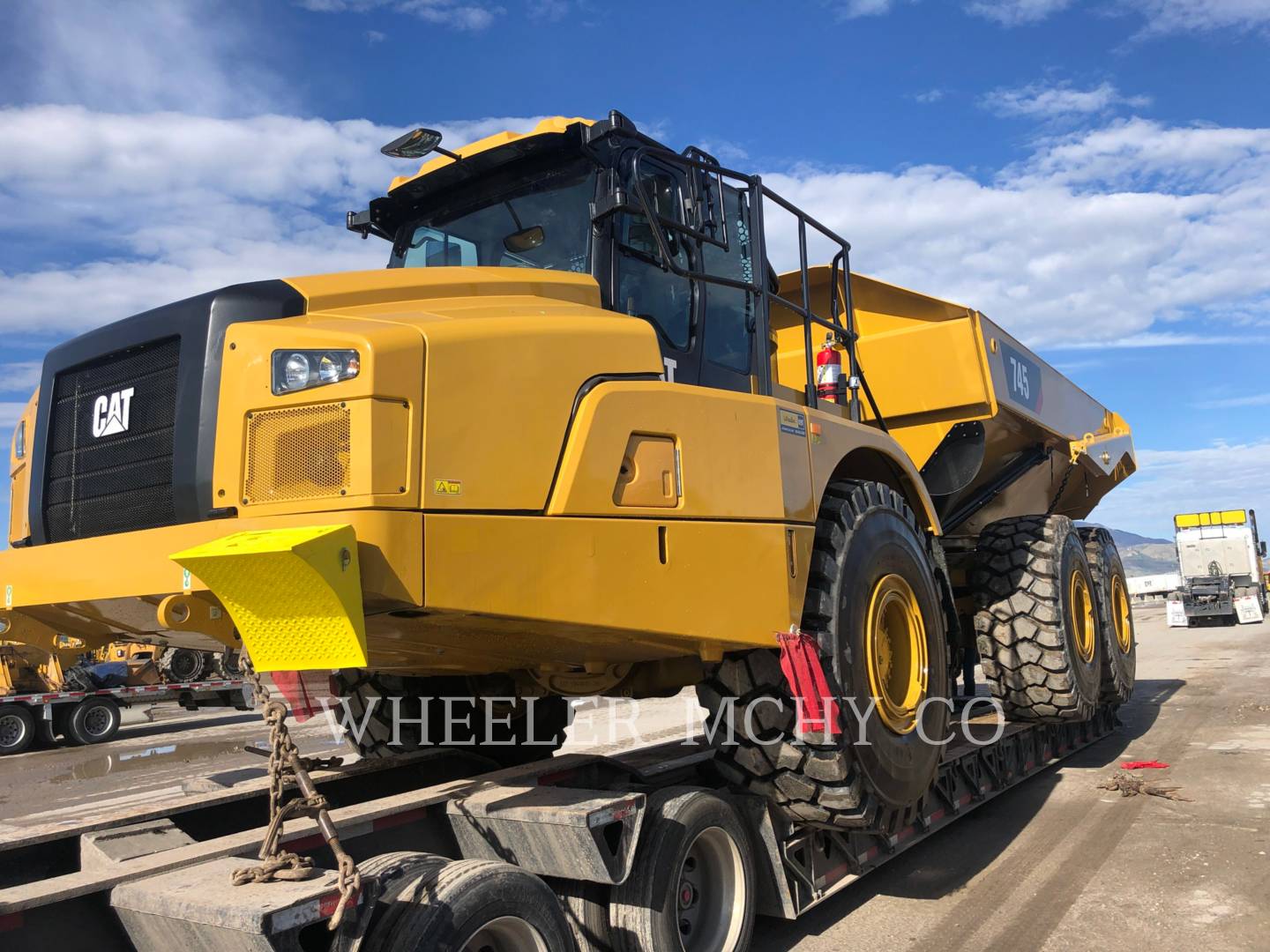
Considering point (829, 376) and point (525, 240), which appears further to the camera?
point (829, 376)

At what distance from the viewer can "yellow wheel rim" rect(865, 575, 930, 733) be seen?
15.0 ft

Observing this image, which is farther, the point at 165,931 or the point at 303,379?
the point at 303,379

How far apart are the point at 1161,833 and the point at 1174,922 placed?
1669 mm

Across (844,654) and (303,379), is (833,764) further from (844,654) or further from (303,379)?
(303,379)

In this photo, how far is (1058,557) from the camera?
679 centimetres

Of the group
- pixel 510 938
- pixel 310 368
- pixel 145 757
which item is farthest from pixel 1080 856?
pixel 145 757

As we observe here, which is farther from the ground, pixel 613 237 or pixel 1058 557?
pixel 613 237

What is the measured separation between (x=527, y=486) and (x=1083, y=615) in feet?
19.1

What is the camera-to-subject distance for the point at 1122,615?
8977mm

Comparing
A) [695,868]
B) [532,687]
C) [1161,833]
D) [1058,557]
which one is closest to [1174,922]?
[1161,833]

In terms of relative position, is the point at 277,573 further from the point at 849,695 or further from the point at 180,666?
the point at 180,666

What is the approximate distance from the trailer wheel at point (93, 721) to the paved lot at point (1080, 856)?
3.27 metres

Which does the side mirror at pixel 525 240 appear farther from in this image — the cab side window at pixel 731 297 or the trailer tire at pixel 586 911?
the trailer tire at pixel 586 911

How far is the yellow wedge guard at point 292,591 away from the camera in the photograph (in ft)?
8.36
